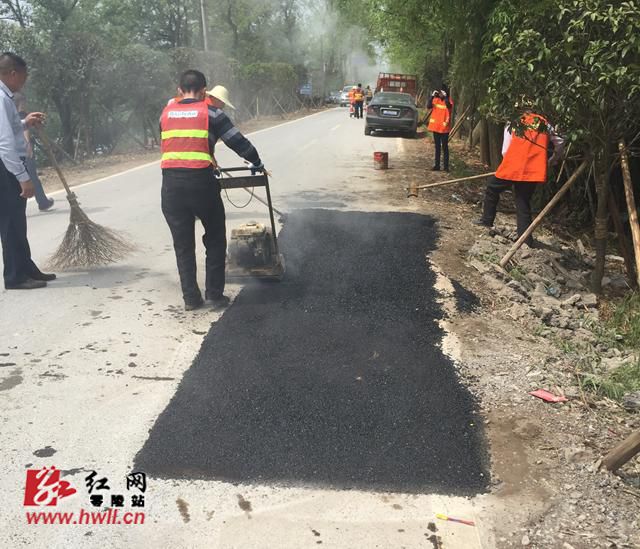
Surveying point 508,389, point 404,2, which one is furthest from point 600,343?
point 404,2

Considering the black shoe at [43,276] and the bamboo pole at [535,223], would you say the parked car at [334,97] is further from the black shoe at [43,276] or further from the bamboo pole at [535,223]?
the black shoe at [43,276]

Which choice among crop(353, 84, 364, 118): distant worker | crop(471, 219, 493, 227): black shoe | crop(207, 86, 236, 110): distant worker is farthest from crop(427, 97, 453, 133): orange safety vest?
crop(353, 84, 364, 118): distant worker

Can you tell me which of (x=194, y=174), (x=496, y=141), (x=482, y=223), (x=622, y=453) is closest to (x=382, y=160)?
(x=496, y=141)

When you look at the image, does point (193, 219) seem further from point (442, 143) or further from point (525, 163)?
point (442, 143)

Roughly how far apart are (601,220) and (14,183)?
17.2ft

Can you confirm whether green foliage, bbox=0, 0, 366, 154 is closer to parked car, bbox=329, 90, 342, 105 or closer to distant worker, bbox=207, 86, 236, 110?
parked car, bbox=329, 90, 342, 105

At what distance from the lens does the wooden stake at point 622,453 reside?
2426mm

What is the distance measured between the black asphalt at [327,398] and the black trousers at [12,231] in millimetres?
1957

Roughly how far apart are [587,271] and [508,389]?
3.76 metres

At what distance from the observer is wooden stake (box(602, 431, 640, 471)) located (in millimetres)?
2426

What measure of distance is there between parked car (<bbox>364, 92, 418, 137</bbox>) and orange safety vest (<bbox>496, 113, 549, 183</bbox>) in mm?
12523

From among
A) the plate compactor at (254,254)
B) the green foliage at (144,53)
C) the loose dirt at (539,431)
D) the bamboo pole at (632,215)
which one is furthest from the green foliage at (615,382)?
the green foliage at (144,53)

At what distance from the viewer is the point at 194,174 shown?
159 inches

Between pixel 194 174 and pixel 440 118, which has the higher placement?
pixel 440 118
